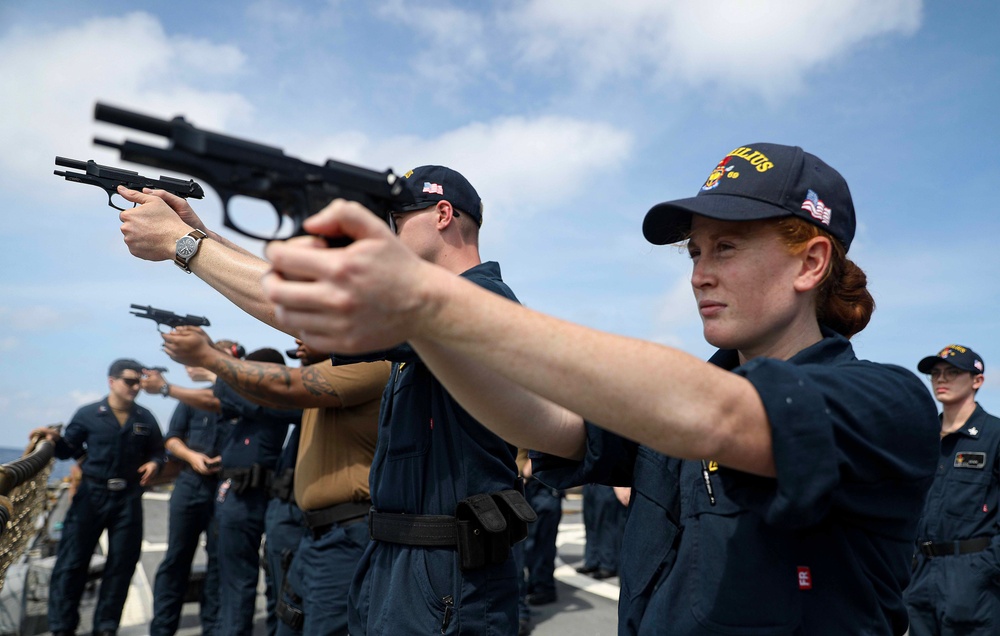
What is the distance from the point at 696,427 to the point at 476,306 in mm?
433

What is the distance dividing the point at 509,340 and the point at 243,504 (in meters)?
6.57

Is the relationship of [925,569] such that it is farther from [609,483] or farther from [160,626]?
[160,626]

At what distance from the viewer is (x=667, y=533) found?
1796mm

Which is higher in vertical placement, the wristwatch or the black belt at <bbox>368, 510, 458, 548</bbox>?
the wristwatch

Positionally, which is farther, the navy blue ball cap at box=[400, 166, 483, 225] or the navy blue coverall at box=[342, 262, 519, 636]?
the navy blue ball cap at box=[400, 166, 483, 225]

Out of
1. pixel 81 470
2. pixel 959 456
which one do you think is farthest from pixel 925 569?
pixel 81 470

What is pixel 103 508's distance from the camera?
26.4 feet

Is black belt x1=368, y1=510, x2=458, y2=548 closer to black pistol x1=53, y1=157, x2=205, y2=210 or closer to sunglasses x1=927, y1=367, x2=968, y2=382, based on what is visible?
black pistol x1=53, y1=157, x2=205, y2=210

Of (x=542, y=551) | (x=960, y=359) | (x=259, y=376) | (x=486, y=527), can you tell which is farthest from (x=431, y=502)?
(x=542, y=551)

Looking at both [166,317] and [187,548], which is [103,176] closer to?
[166,317]

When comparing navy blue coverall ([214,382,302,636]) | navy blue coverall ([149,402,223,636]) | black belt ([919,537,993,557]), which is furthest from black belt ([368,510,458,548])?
navy blue coverall ([149,402,223,636])

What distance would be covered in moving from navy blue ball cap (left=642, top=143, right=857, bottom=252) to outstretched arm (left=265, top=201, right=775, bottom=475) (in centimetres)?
54

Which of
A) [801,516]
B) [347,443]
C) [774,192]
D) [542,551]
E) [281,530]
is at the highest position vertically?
[774,192]

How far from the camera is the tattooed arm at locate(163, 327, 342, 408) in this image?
169 inches
